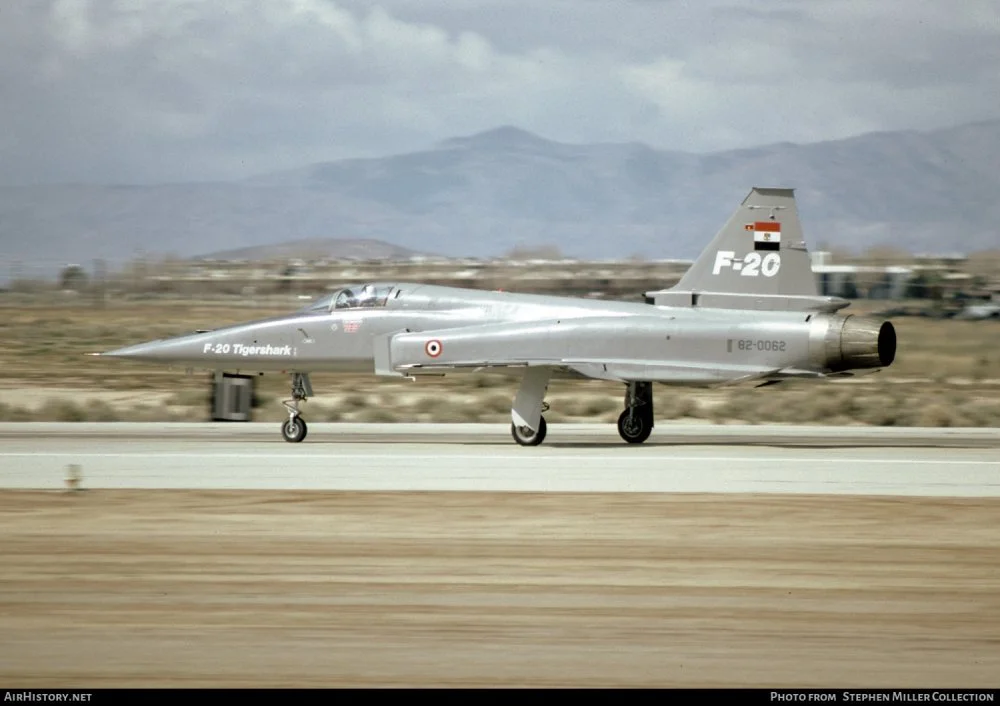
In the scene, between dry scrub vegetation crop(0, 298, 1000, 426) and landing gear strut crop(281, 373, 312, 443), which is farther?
dry scrub vegetation crop(0, 298, 1000, 426)

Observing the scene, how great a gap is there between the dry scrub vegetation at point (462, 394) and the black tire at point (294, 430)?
707cm

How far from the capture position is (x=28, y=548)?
44.2 feet

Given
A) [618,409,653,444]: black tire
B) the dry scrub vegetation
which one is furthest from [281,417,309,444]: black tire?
the dry scrub vegetation

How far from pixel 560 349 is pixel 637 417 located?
1.97m

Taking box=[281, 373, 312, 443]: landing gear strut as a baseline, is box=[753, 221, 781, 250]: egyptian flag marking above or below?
above

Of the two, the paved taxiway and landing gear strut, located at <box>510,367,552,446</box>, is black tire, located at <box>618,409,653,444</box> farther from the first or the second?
landing gear strut, located at <box>510,367,552,446</box>

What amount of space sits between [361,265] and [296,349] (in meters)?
97.7

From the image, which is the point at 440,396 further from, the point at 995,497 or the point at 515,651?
the point at 515,651

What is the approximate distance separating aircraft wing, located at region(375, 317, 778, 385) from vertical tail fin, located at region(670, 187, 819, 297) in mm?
1216

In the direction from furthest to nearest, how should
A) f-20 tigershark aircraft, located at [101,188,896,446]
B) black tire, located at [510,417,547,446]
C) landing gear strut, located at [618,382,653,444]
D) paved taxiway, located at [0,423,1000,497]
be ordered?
landing gear strut, located at [618,382,653,444] < black tire, located at [510,417,547,446] < f-20 tigershark aircraft, located at [101,188,896,446] < paved taxiway, located at [0,423,1000,497]

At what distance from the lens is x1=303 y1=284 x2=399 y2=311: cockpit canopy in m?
24.4

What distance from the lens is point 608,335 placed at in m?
22.9

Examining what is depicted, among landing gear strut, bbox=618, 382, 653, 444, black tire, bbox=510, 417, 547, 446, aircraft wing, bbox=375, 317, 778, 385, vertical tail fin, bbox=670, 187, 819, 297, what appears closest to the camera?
vertical tail fin, bbox=670, 187, 819, 297

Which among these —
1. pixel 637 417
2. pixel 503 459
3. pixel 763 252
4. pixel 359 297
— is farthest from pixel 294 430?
pixel 763 252
